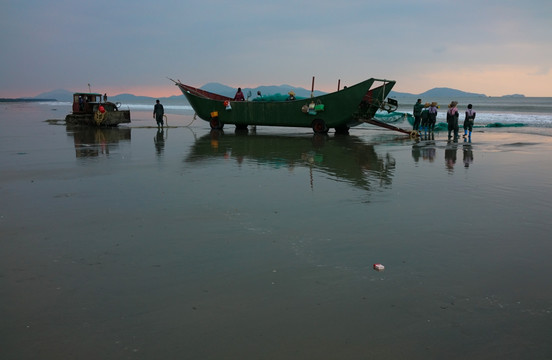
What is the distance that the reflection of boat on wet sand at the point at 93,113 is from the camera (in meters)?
26.0

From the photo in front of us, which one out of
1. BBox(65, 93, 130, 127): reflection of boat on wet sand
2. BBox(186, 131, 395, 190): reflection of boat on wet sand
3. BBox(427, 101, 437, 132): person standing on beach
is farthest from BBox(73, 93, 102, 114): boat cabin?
BBox(427, 101, 437, 132): person standing on beach

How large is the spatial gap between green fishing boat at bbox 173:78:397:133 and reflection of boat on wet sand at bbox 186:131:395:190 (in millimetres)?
3637

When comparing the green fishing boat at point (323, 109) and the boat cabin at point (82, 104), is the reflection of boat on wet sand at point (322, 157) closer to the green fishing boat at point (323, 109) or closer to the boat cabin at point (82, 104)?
the green fishing boat at point (323, 109)

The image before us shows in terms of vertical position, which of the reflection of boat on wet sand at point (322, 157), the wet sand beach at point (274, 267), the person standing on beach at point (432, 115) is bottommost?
the wet sand beach at point (274, 267)

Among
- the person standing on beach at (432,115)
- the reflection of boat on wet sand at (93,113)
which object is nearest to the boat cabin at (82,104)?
the reflection of boat on wet sand at (93,113)

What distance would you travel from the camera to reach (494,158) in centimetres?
1252

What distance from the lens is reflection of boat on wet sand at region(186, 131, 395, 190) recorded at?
966 centimetres

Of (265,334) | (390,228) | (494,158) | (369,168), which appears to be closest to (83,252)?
(265,334)

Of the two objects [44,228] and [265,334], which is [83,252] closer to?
[44,228]

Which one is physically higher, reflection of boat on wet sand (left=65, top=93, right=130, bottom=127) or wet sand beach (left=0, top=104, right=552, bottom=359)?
reflection of boat on wet sand (left=65, top=93, right=130, bottom=127)

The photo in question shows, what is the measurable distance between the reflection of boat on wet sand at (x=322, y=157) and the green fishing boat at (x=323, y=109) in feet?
11.9

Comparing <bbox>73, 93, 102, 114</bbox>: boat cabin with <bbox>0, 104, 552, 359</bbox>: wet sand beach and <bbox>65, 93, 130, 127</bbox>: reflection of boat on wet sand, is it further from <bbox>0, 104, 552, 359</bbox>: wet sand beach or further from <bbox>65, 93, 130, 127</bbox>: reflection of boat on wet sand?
<bbox>0, 104, 552, 359</bbox>: wet sand beach

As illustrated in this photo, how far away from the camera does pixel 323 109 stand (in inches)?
812

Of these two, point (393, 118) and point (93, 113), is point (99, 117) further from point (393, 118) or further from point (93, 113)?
point (393, 118)
